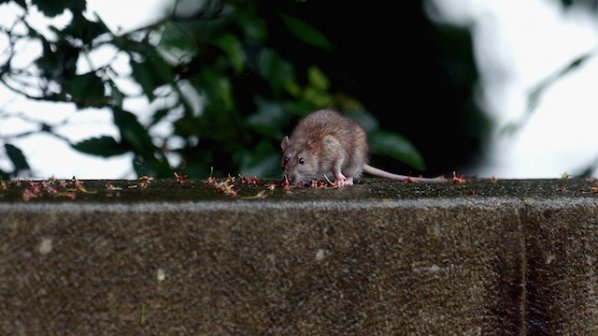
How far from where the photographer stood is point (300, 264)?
260 centimetres

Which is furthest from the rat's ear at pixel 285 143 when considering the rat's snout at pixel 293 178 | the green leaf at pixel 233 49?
the green leaf at pixel 233 49

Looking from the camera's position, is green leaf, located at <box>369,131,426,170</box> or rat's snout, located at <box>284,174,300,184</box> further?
green leaf, located at <box>369,131,426,170</box>

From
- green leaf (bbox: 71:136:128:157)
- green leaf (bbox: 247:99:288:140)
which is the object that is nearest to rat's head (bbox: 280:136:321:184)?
green leaf (bbox: 247:99:288:140)

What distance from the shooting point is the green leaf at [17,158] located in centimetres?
385

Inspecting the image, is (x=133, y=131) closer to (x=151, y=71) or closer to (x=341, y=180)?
(x=151, y=71)

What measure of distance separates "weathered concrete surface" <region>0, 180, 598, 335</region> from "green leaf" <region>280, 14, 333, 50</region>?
39.3 inches

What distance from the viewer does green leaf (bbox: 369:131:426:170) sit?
3.89 metres

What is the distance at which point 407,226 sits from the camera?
2711 mm

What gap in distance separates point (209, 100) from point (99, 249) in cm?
151

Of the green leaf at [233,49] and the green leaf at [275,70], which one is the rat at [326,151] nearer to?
the green leaf at [275,70]

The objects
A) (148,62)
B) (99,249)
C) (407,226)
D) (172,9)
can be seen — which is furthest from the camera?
(172,9)

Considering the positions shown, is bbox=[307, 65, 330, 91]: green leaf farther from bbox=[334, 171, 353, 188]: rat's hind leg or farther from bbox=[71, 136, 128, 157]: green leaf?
bbox=[71, 136, 128, 157]: green leaf

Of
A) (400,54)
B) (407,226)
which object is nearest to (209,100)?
(400,54)

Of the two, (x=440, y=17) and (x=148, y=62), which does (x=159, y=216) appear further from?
(x=440, y=17)
